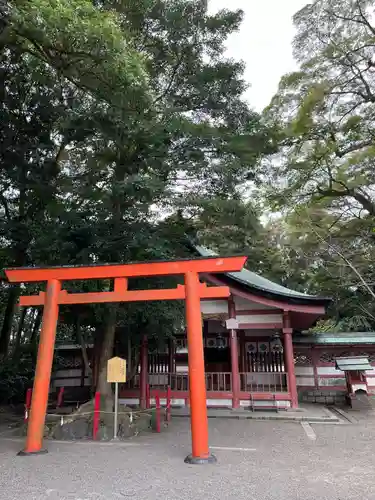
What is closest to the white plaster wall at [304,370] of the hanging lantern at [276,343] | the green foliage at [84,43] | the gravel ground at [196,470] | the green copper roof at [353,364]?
the hanging lantern at [276,343]

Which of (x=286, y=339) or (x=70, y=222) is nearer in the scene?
(x=70, y=222)

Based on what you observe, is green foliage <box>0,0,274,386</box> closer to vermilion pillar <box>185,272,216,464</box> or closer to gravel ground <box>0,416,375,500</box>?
vermilion pillar <box>185,272,216,464</box>

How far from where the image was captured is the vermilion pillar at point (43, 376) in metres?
5.84

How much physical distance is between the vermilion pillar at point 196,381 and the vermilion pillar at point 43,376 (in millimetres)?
2505

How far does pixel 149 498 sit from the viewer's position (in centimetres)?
383

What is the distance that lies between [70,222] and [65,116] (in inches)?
113

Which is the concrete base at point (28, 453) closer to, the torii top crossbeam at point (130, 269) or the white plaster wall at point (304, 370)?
the torii top crossbeam at point (130, 269)

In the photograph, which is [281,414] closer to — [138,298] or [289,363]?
[289,363]

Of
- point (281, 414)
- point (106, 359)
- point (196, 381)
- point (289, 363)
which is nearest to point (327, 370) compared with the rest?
point (289, 363)

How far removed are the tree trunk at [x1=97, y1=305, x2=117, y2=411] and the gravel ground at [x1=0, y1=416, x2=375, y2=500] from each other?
1888 millimetres

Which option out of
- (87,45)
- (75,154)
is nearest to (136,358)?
(75,154)

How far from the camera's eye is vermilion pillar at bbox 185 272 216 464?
5.22 metres

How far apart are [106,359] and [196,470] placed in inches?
192

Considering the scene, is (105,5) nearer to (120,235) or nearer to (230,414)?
(120,235)
